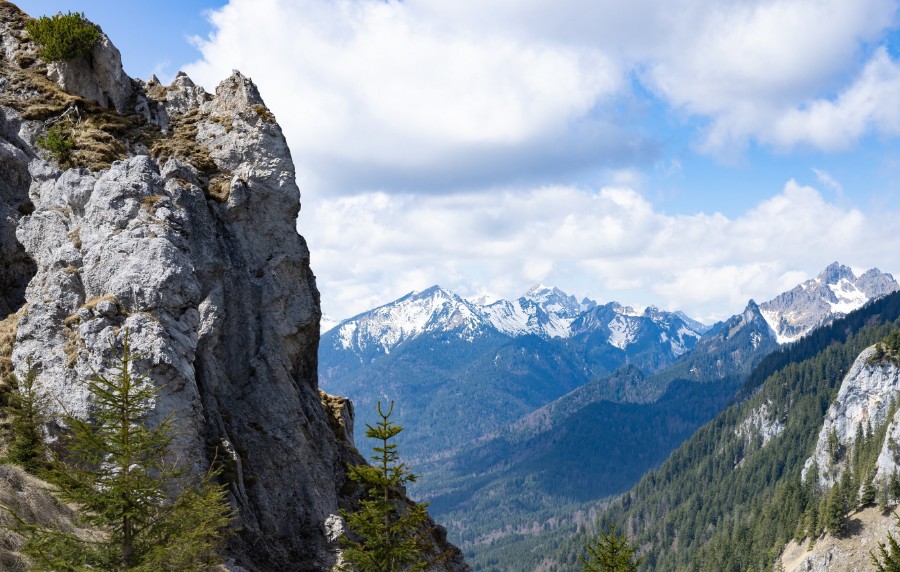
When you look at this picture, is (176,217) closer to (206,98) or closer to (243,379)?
(243,379)

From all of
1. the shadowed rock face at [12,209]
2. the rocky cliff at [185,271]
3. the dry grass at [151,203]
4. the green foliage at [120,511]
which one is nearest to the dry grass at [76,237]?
the rocky cliff at [185,271]

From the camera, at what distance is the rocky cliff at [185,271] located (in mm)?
32281

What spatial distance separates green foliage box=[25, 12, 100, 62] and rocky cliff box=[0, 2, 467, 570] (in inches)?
39.9

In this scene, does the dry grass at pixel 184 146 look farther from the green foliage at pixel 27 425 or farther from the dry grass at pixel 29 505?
the dry grass at pixel 29 505

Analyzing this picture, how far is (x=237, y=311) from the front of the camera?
4191 cm

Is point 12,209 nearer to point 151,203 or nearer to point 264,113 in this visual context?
point 151,203

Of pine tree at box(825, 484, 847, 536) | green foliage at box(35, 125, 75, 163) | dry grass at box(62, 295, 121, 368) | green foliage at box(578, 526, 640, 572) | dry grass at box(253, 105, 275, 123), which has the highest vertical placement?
dry grass at box(253, 105, 275, 123)

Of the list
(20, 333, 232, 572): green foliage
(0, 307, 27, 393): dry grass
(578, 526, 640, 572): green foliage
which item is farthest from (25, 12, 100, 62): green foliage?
(578, 526, 640, 572): green foliage

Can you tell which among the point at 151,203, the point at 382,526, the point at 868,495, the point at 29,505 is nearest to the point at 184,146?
the point at 151,203

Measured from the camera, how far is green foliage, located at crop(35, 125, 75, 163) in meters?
41.3

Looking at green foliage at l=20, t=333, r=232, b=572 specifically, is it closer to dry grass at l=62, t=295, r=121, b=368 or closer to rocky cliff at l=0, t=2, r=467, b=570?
rocky cliff at l=0, t=2, r=467, b=570

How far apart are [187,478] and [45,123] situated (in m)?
29.9

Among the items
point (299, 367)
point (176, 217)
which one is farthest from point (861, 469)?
point (176, 217)

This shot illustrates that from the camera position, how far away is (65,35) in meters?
47.2
